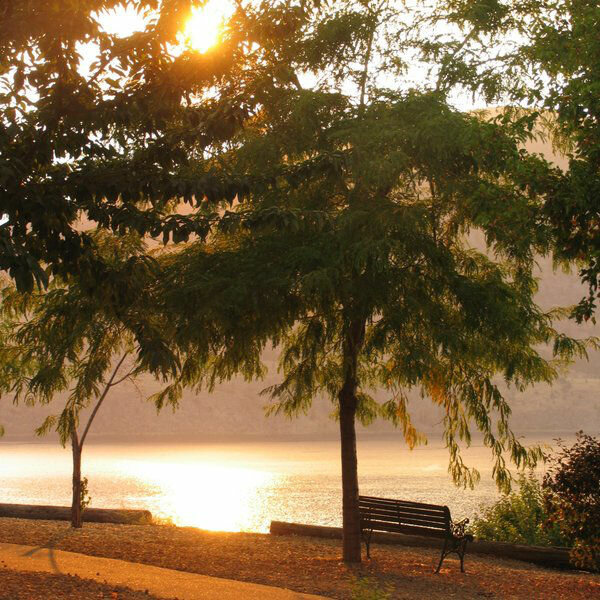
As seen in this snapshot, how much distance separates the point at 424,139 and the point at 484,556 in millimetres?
6898

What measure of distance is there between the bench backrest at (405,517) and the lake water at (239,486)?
1097 cm

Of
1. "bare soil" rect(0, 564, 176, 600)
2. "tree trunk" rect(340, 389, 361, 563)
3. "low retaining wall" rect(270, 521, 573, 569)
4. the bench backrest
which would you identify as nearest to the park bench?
the bench backrest

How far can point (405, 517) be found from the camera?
11.5 meters

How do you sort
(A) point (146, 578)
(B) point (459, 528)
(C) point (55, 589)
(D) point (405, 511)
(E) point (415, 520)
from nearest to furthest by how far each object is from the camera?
1. (C) point (55, 589)
2. (A) point (146, 578)
3. (E) point (415, 520)
4. (D) point (405, 511)
5. (B) point (459, 528)

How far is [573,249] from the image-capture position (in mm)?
10492

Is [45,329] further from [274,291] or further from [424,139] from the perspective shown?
[424,139]

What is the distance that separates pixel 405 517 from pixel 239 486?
32645mm

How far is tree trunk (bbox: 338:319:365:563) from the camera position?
1172cm

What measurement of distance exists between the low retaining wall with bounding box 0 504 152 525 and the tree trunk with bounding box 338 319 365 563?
604 cm

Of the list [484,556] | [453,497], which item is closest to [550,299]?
[453,497]

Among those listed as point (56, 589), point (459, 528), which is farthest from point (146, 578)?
point (459, 528)

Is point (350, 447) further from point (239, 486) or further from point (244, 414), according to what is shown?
point (244, 414)

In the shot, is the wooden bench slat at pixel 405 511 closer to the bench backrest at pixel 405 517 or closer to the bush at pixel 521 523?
the bench backrest at pixel 405 517

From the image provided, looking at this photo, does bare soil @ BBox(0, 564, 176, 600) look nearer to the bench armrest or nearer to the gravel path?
the gravel path
